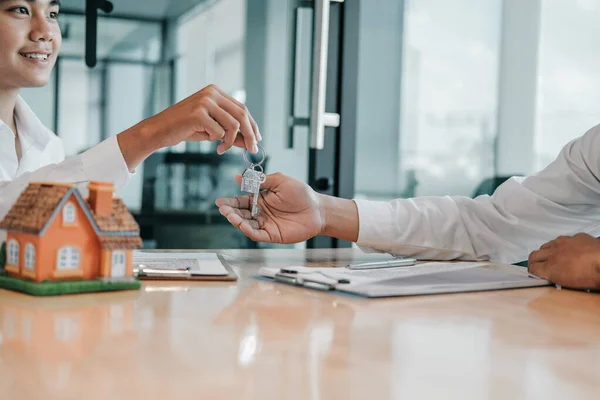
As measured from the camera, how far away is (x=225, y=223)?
2.81m

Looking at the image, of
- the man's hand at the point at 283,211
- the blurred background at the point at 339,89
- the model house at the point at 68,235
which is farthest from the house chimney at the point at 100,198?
the blurred background at the point at 339,89

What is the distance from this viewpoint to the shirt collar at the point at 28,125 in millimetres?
1968

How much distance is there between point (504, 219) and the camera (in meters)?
1.61

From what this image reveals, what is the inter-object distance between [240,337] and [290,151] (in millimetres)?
2229

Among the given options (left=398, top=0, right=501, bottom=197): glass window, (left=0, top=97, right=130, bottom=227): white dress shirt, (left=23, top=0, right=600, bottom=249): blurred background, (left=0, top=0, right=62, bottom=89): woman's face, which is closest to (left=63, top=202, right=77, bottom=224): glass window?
(left=0, top=97, right=130, bottom=227): white dress shirt

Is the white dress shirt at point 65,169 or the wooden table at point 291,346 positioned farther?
the white dress shirt at point 65,169

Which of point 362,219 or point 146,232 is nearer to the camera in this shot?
point 362,219

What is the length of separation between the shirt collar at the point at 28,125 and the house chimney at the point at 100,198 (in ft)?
3.75

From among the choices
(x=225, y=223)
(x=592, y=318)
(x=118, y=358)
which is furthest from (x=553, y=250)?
(x=225, y=223)

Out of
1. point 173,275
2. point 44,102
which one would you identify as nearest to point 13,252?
point 173,275

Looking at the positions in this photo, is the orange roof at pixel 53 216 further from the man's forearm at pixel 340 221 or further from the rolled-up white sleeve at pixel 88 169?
the man's forearm at pixel 340 221

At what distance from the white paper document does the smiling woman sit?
204 mm

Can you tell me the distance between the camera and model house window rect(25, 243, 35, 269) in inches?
34.7

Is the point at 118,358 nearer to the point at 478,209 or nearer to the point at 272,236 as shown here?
the point at 272,236
